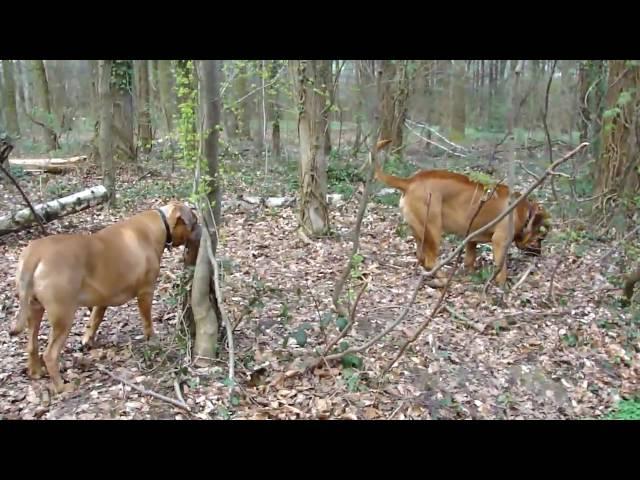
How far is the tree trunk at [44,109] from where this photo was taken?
52.4 feet

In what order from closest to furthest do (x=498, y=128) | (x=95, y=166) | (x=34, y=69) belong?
(x=95, y=166) → (x=34, y=69) → (x=498, y=128)

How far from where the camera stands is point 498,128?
24.7 meters

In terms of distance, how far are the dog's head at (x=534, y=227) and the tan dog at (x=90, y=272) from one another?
448 cm

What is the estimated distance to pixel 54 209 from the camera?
9.74 meters

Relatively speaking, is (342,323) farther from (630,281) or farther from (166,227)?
(630,281)

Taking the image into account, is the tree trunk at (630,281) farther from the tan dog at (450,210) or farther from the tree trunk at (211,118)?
the tree trunk at (211,118)

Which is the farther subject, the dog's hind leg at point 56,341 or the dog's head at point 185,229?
the dog's head at point 185,229

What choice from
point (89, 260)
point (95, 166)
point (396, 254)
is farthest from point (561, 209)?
point (95, 166)

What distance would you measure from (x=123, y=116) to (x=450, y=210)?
982 centimetres

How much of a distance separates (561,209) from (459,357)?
438 centimetres

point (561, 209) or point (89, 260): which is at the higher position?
point (89, 260)

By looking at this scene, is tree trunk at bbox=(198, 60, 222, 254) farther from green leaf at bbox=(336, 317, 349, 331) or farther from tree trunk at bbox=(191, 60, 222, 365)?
green leaf at bbox=(336, 317, 349, 331)

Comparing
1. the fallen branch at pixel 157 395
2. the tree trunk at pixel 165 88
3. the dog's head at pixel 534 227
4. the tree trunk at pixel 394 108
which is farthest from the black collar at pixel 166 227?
the tree trunk at pixel 165 88
